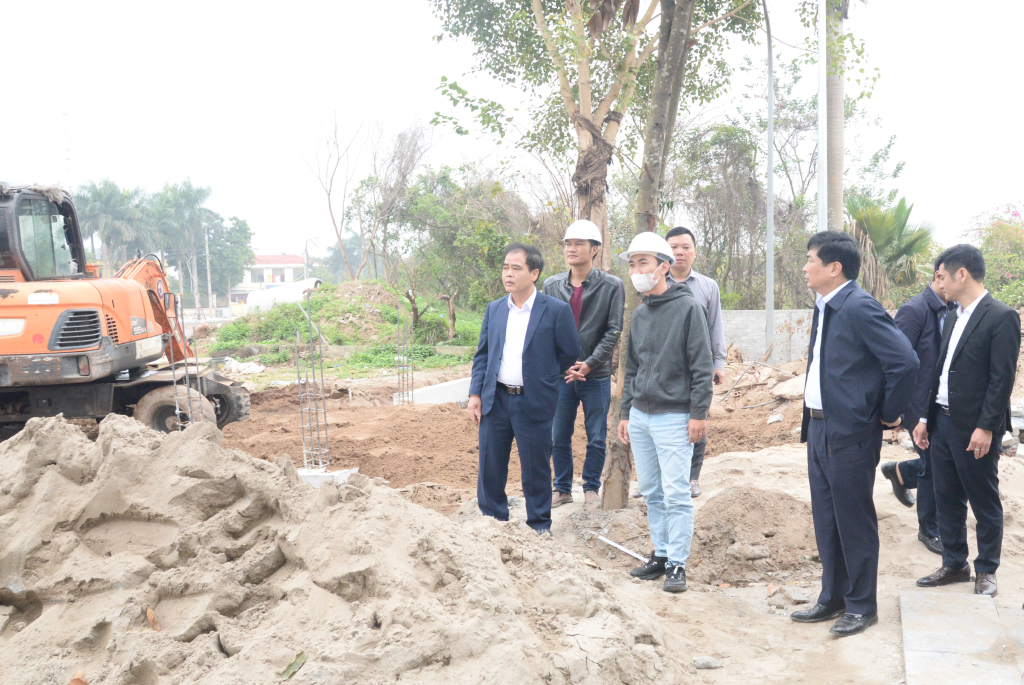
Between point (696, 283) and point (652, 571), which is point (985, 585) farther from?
point (696, 283)

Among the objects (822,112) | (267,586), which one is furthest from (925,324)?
(822,112)

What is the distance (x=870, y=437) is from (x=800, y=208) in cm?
1751

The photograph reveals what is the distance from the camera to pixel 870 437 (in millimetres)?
3225

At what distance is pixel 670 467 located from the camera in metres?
3.87

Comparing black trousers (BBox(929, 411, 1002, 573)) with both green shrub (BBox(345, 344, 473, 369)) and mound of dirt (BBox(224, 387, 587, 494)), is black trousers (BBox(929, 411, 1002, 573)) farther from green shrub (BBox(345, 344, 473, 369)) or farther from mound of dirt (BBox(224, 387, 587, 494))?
green shrub (BBox(345, 344, 473, 369))

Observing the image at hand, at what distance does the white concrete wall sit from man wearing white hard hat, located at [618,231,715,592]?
35.6ft

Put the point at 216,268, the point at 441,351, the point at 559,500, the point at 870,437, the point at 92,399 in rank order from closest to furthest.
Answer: the point at 870,437, the point at 559,500, the point at 92,399, the point at 441,351, the point at 216,268

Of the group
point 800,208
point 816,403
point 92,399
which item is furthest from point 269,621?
point 800,208

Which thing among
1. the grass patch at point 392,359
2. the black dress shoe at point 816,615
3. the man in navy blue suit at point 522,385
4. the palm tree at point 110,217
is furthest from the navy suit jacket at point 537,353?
the palm tree at point 110,217

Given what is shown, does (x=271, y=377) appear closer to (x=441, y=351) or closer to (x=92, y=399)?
(x=441, y=351)

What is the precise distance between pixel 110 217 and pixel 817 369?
5307 cm

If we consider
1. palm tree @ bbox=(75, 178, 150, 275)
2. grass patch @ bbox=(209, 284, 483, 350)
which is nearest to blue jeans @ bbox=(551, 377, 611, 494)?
grass patch @ bbox=(209, 284, 483, 350)

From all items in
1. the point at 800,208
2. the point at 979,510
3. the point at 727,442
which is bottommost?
the point at 727,442

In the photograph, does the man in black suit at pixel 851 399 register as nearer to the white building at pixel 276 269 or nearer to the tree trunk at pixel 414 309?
the tree trunk at pixel 414 309
